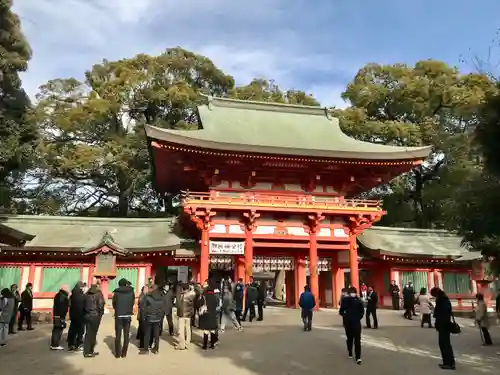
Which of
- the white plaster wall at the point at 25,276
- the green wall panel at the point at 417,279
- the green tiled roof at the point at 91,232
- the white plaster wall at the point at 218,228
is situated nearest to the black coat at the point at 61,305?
the green tiled roof at the point at 91,232

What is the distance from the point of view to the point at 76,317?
970 cm

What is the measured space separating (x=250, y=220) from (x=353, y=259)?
571 centimetres

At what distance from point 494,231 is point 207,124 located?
729 inches

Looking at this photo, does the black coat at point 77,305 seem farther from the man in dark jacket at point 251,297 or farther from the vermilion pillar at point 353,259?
the vermilion pillar at point 353,259

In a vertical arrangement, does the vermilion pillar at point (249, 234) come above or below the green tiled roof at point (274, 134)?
below

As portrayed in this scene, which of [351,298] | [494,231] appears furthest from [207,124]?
[494,231]

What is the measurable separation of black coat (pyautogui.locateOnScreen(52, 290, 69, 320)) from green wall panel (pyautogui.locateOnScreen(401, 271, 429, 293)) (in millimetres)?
18149

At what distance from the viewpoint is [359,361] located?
8867 millimetres

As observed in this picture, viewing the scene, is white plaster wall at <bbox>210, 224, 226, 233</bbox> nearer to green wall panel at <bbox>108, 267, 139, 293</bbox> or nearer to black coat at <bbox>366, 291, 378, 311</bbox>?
green wall panel at <bbox>108, 267, 139, 293</bbox>

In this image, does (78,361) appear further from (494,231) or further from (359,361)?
(494,231)

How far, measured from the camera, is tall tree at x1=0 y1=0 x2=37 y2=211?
560 inches

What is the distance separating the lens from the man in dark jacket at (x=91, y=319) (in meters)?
9.23

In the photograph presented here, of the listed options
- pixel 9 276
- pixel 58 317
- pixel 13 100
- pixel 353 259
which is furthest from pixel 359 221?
pixel 9 276

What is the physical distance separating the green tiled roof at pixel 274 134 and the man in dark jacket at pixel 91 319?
1087 centimetres
